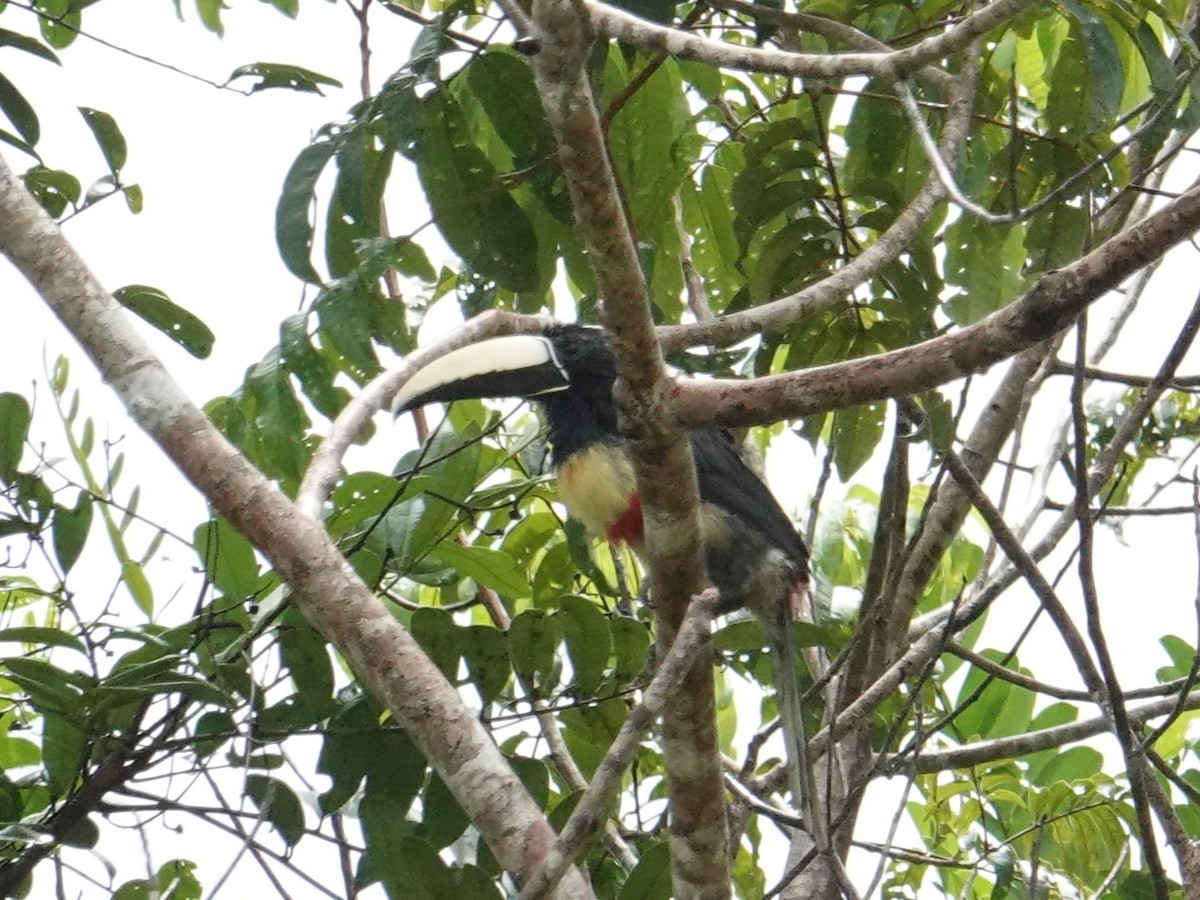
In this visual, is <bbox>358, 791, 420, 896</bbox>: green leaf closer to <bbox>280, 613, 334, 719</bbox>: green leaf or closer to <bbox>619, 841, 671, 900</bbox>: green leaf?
<bbox>280, 613, 334, 719</bbox>: green leaf

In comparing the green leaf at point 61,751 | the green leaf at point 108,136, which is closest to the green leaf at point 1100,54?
the green leaf at point 108,136

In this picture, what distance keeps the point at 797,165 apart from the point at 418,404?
0.85 meters

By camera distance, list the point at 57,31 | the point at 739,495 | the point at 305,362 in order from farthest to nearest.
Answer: the point at 739,495, the point at 57,31, the point at 305,362

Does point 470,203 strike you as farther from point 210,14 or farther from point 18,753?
point 18,753

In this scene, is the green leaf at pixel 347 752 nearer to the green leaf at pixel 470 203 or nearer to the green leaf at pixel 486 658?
the green leaf at pixel 486 658

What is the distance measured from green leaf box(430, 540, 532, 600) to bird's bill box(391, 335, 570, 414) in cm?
31

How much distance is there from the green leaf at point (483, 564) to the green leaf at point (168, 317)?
0.57 metres

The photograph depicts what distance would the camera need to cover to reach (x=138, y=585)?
2.49 meters

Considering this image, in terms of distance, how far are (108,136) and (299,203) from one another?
1.30ft

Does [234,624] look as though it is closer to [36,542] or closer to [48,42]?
[36,542]

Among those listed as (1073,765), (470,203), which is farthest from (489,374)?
(1073,765)

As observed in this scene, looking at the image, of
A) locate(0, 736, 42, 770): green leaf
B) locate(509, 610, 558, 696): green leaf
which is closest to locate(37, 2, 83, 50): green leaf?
locate(0, 736, 42, 770): green leaf

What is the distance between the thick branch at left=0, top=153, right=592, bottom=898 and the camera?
186 cm

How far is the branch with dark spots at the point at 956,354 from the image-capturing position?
1.50 m
